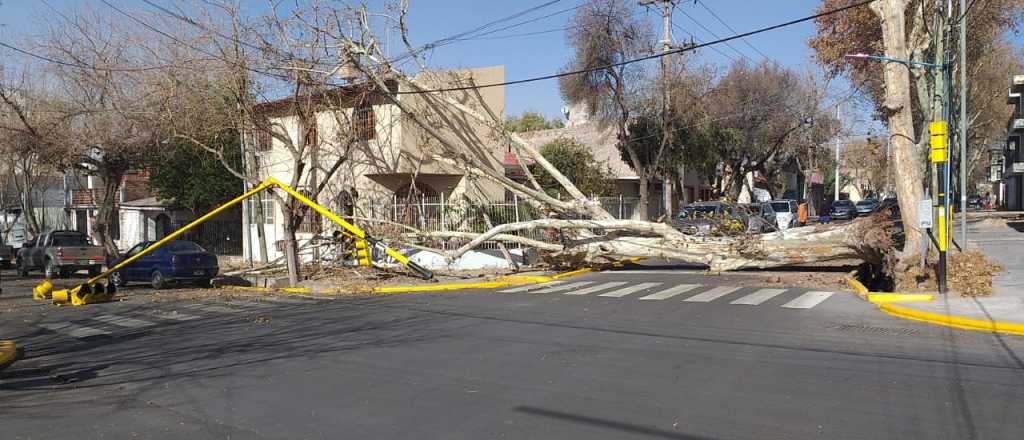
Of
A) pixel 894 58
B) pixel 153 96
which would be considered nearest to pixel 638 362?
pixel 894 58

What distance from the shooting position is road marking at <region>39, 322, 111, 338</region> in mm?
13216

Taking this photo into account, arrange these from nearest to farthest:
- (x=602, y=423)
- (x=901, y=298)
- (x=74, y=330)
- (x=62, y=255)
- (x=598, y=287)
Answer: (x=602, y=423) < (x=74, y=330) < (x=901, y=298) < (x=598, y=287) < (x=62, y=255)

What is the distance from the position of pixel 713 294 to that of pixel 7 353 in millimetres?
12430

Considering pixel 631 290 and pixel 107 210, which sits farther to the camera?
pixel 107 210

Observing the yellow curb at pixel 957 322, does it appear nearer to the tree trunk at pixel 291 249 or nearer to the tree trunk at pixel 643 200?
the tree trunk at pixel 291 249

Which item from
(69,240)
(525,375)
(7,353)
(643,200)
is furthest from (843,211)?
(7,353)

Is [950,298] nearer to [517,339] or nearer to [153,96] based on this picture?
[517,339]

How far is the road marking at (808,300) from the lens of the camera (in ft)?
46.5

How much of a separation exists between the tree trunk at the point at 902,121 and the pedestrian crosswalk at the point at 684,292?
9.02 feet

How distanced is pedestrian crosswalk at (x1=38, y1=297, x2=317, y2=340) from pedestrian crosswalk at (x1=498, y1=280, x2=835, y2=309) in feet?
18.4

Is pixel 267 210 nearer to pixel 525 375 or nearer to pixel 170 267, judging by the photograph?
pixel 170 267

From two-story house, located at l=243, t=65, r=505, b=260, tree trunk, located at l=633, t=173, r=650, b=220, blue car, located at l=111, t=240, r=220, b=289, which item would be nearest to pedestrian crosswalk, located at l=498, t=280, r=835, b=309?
two-story house, located at l=243, t=65, r=505, b=260

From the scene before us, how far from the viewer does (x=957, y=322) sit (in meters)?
11.9

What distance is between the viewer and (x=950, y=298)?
1402cm
